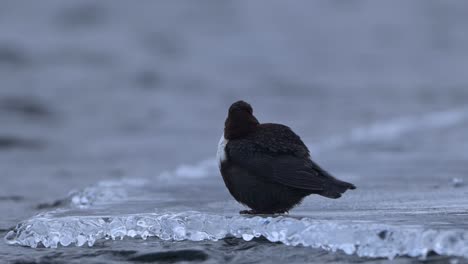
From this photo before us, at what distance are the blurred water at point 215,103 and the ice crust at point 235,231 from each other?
0.10 metres

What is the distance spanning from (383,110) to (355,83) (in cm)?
435

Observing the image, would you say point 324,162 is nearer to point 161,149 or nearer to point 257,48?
point 161,149

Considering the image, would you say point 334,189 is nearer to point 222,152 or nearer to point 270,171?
point 270,171

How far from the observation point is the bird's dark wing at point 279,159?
5.21m

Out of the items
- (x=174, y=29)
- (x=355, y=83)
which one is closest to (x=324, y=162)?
(x=355, y=83)

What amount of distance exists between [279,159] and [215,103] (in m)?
11.8

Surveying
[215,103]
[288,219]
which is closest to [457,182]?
[288,219]

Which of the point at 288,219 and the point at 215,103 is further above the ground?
the point at 215,103

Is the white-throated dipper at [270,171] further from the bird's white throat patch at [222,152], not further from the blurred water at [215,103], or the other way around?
the blurred water at [215,103]

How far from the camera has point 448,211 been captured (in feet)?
16.8

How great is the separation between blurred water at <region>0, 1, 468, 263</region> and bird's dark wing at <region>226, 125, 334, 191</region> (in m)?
0.21

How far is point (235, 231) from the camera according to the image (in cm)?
480

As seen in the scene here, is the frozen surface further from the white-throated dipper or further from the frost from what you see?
the white-throated dipper

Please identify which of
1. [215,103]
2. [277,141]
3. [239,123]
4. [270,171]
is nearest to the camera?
[270,171]
